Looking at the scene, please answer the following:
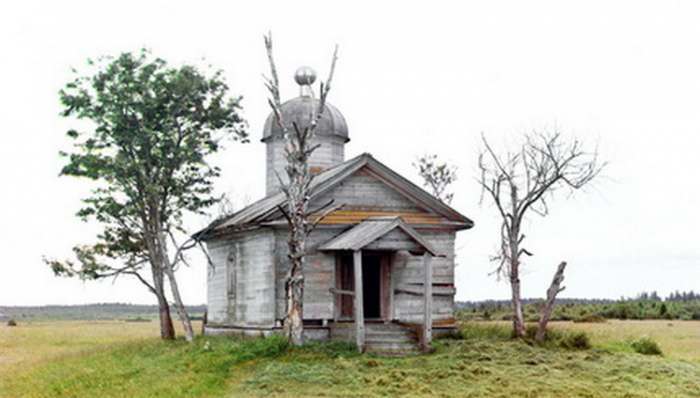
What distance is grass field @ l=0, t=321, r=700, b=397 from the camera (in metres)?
20.3

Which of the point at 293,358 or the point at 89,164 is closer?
the point at 293,358

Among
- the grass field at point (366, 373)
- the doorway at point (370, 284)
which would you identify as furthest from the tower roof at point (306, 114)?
the grass field at point (366, 373)

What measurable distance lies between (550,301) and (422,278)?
12.7ft

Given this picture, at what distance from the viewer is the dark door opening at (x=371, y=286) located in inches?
1143

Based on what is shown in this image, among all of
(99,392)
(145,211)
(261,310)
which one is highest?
(145,211)

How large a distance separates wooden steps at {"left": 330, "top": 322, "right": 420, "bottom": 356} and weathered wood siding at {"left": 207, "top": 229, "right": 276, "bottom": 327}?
2.12 m

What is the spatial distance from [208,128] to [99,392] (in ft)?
50.8

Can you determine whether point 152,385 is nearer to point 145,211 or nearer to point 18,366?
point 18,366

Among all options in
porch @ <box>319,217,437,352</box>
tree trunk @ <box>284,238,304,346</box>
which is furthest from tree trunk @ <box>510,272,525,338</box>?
tree trunk @ <box>284,238,304,346</box>

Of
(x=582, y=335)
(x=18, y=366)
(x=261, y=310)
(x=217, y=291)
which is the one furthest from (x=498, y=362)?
(x=18, y=366)

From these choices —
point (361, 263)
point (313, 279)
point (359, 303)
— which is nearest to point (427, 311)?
point (359, 303)

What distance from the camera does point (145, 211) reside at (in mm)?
35500

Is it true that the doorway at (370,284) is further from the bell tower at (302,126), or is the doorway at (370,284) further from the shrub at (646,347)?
the shrub at (646,347)

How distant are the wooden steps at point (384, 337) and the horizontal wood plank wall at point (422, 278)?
166 centimetres
